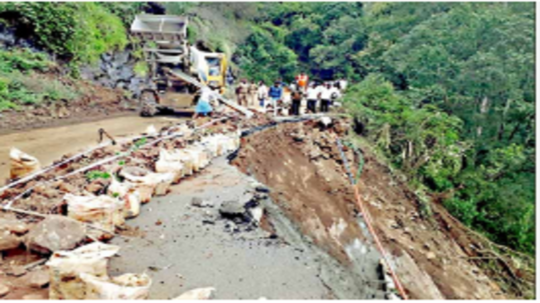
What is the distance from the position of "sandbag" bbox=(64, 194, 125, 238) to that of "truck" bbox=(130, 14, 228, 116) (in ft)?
26.1

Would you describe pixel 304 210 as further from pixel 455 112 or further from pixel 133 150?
pixel 455 112

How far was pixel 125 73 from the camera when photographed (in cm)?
1566

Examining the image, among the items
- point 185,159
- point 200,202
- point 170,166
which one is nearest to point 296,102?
point 185,159

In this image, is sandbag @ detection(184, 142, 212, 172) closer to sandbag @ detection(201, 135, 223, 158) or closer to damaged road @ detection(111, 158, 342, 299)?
sandbag @ detection(201, 135, 223, 158)

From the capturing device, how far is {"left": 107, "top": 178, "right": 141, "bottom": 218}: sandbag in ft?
14.6

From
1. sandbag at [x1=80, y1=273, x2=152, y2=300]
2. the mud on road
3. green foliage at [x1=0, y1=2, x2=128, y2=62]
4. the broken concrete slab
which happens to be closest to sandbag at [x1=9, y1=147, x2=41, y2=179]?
the mud on road

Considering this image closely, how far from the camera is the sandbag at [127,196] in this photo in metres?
4.44

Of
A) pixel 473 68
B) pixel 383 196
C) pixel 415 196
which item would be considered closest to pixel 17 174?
pixel 383 196

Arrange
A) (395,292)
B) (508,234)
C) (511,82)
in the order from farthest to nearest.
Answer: (511,82) → (508,234) → (395,292)

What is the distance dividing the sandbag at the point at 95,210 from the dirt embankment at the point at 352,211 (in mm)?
2711

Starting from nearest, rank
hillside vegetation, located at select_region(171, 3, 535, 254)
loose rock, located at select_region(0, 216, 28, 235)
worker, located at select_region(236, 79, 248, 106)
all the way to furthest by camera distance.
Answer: loose rock, located at select_region(0, 216, 28, 235), hillside vegetation, located at select_region(171, 3, 535, 254), worker, located at select_region(236, 79, 248, 106)

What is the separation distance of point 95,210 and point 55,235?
0.52 m

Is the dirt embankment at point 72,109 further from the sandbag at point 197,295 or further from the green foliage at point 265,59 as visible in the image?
the green foliage at point 265,59

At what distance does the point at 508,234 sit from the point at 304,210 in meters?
8.38
